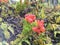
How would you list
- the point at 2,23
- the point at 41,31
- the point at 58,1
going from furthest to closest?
the point at 58,1 < the point at 2,23 < the point at 41,31

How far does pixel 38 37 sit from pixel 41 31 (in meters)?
0.11

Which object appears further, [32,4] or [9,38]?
[32,4]

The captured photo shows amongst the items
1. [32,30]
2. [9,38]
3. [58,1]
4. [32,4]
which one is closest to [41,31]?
[32,30]

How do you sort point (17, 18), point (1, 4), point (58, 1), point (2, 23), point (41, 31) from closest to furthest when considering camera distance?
1. point (41, 31)
2. point (2, 23)
3. point (17, 18)
4. point (1, 4)
5. point (58, 1)

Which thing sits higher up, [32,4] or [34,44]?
[32,4]

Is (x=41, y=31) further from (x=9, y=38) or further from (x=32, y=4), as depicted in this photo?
(x=32, y=4)

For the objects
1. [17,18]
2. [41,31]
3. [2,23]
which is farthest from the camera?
[17,18]

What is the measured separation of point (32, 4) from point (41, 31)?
3.08 feet

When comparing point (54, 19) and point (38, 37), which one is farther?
point (54, 19)

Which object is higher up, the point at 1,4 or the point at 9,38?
the point at 1,4

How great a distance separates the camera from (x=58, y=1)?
382 cm

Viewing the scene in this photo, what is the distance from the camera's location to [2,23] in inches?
106

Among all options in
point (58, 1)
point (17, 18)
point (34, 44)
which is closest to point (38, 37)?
point (34, 44)

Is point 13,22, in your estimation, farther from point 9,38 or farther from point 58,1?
point 58,1
